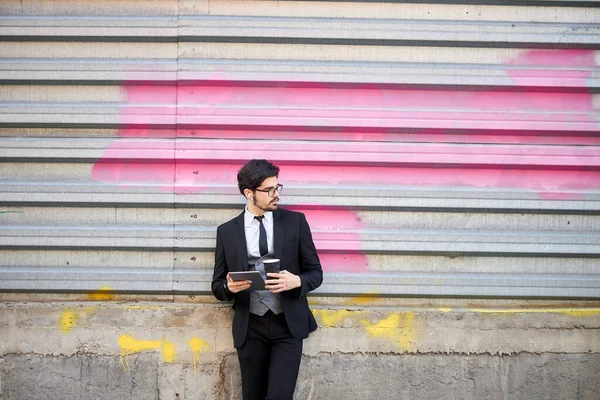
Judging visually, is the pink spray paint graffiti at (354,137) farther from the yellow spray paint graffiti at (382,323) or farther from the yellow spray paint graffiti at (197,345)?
the yellow spray paint graffiti at (197,345)

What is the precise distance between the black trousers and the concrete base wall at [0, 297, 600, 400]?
63cm

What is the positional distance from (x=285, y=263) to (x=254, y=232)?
30cm

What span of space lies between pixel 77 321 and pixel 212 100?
6.44 feet

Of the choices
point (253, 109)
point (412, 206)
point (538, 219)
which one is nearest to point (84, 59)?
point (253, 109)

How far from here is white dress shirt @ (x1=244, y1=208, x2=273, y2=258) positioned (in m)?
4.78

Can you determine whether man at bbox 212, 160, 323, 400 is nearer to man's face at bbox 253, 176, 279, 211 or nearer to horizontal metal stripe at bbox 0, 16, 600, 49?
man's face at bbox 253, 176, 279, 211

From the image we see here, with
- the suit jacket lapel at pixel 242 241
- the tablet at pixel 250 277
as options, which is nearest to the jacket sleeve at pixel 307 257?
the suit jacket lapel at pixel 242 241

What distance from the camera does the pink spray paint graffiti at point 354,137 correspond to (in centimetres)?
538

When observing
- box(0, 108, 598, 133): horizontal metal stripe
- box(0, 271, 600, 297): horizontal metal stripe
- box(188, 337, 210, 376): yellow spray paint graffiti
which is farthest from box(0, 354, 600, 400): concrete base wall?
box(0, 108, 598, 133): horizontal metal stripe

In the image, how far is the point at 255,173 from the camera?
4590 mm

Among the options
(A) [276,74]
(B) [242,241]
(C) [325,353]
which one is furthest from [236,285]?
(A) [276,74]

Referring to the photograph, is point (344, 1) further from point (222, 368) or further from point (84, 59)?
point (222, 368)

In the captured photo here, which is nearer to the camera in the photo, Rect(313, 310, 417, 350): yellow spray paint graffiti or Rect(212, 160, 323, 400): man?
Rect(212, 160, 323, 400): man

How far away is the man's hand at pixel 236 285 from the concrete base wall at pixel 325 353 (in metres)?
0.87
